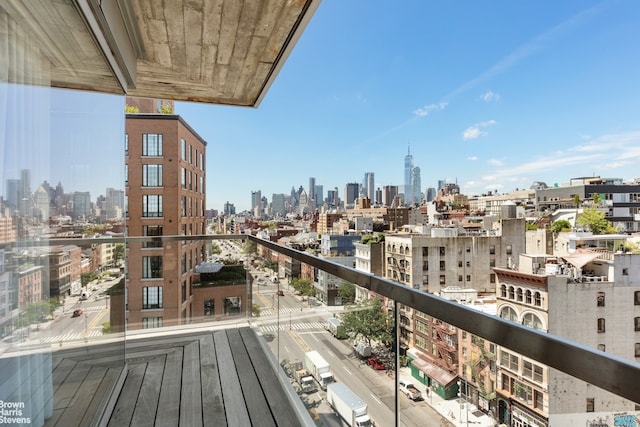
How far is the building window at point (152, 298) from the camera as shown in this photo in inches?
139

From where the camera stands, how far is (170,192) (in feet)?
75.8

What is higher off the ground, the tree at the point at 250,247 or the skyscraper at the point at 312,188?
the skyscraper at the point at 312,188

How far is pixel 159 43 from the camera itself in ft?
8.39

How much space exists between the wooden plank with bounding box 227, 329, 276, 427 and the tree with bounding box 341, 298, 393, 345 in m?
0.89

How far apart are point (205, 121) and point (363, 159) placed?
4694 centimetres

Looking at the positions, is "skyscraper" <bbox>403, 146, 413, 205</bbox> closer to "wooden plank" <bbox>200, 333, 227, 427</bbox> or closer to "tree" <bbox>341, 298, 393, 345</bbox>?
"wooden plank" <bbox>200, 333, 227, 427</bbox>

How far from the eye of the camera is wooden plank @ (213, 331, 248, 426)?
189cm

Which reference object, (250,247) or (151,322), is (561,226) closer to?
(250,247)

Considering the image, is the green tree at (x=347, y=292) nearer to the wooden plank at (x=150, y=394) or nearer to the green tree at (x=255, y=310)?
the wooden plank at (x=150, y=394)

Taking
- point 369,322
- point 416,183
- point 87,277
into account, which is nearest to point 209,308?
point 87,277

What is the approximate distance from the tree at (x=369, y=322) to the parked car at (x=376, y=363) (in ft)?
0.20

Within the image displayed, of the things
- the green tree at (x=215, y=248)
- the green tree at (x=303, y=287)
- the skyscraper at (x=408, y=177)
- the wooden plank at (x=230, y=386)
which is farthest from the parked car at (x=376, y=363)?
the skyscraper at (x=408, y=177)

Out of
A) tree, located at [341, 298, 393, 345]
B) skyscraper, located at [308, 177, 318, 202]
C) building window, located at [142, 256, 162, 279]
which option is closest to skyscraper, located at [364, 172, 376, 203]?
skyscraper, located at [308, 177, 318, 202]

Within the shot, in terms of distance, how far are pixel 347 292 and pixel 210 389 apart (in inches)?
54.6
